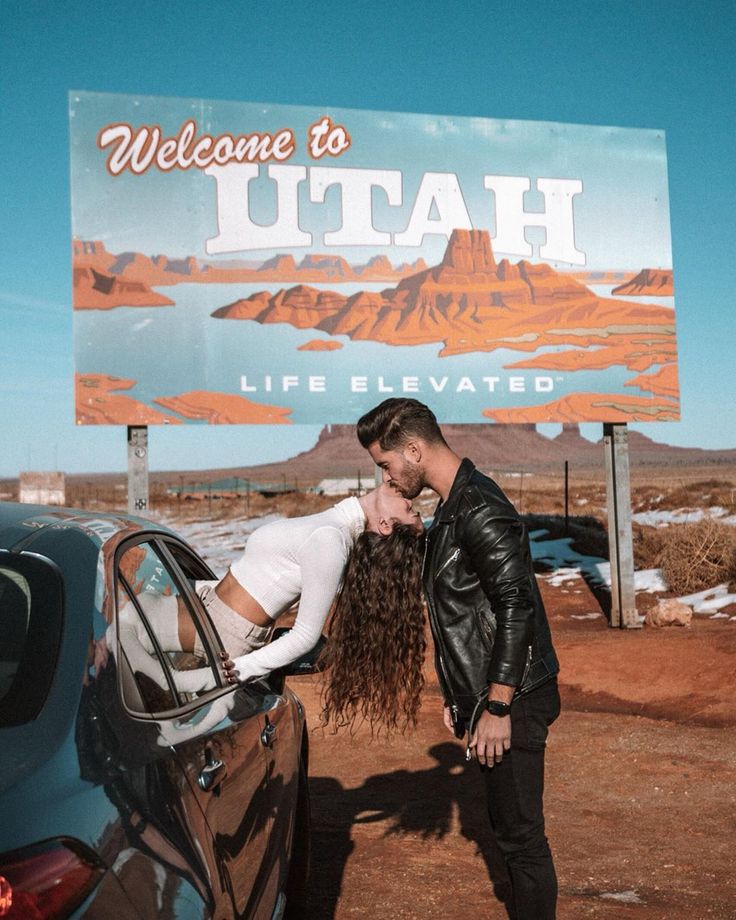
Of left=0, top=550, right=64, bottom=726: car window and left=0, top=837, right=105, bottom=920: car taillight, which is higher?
left=0, top=550, right=64, bottom=726: car window

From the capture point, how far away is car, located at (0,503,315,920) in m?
1.65

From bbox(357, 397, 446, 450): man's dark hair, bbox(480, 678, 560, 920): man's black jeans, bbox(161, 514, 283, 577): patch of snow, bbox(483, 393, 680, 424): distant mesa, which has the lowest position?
bbox(161, 514, 283, 577): patch of snow

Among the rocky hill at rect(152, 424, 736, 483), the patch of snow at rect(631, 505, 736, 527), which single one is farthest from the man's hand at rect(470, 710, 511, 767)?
the rocky hill at rect(152, 424, 736, 483)

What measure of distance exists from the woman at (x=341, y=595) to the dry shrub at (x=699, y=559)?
13302 mm

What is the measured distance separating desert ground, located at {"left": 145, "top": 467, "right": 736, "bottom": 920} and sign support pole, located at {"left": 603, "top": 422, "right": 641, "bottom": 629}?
521 mm

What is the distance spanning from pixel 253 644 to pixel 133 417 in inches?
296

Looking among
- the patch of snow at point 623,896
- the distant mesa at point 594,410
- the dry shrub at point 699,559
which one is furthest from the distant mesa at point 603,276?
the patch of snow at point 623,896

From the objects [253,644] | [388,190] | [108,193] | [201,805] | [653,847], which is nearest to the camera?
[201,805]

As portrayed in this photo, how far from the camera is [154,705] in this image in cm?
235

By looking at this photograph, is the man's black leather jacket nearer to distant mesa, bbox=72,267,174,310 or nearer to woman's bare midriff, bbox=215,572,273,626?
woman's bare midriff, bbox=215,572,273,626

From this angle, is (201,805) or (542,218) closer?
(201,805)

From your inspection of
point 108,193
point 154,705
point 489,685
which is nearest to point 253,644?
point 489,685

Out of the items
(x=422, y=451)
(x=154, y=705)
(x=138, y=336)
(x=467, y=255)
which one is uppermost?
(x=467, y=255)

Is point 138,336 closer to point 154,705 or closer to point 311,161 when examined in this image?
point 311,161
